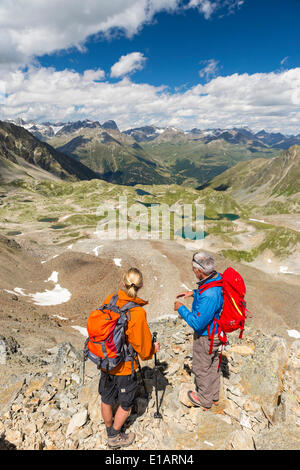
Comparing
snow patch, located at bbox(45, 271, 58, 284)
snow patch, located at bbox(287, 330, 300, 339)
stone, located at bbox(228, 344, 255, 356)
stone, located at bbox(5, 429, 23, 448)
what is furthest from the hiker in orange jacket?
snow patch, located at bbox(287, 330, 300, 339)

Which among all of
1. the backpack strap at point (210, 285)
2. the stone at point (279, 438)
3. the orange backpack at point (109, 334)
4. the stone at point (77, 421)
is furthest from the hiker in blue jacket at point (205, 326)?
the stone at point (77, 421)

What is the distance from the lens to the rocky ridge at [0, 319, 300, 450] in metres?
7.57

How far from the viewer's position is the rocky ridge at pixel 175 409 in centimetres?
757

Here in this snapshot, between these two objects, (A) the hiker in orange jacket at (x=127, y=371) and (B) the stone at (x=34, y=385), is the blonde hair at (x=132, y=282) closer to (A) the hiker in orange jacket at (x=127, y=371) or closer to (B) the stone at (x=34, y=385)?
(A) the hiker in orange jacket at (x=127, y=371)

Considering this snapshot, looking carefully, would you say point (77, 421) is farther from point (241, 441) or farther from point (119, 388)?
point (241, 441)

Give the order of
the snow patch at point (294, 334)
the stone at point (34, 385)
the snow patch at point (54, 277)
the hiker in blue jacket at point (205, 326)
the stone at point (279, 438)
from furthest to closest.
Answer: the snow patch at point (54, 277), the snow patch at point (294, 334), the stone at point (34, 385), the hiker in blue jacket at point (205, 326), the stone at point (279, 438)

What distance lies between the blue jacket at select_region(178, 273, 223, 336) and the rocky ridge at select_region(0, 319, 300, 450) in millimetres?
3345

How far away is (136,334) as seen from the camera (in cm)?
677

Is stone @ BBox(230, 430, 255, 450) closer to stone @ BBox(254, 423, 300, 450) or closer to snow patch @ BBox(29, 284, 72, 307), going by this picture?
stone @ BBox(254, 423, 300, 450)

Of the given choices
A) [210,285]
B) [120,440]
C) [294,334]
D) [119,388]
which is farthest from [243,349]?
[294,334]

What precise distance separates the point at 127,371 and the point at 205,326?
2734 mm

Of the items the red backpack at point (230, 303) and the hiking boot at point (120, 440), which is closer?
the hiking boot at point (120, 440)

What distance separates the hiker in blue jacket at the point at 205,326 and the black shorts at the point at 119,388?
245 centimetres

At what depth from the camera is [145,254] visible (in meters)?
69.0
